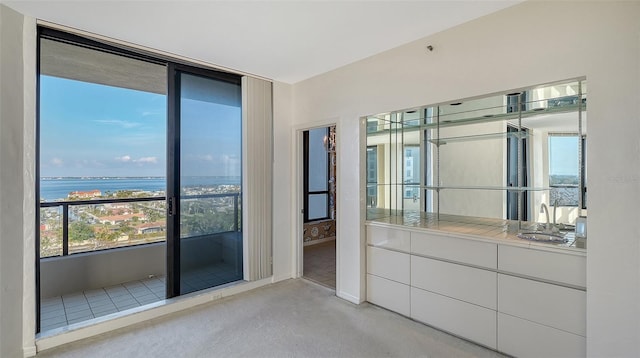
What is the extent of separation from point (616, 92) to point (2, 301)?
14.3 feet

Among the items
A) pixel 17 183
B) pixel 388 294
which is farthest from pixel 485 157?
pixel 17 183

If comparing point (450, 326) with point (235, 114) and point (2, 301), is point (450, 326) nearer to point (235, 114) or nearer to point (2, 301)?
point (235, 114)

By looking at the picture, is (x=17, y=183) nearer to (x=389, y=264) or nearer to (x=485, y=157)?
(x=389, y=264)

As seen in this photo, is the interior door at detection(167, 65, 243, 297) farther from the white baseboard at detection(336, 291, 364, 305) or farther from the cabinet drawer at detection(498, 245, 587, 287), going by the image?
the cabinet drawer at detection(498, 245, 587, 287)

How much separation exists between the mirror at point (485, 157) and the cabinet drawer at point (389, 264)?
0.46 m

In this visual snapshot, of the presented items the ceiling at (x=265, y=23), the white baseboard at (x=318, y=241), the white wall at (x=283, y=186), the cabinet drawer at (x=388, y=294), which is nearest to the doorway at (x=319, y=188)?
the white baseboard at (x=318, y=241)

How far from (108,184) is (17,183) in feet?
8.19

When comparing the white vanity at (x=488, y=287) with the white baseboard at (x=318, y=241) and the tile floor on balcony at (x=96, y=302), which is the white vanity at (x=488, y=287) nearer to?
the tile floor on balcony at (x=96, y=302)

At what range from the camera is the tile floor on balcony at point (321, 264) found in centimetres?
404

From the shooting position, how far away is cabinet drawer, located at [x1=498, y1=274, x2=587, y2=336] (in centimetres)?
194

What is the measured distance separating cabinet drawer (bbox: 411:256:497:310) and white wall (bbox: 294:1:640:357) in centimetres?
62

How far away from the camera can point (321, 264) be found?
475 cm

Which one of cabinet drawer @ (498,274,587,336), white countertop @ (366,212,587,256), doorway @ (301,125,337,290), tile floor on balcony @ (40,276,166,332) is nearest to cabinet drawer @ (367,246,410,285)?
white countertop @ (366,212,587,256)

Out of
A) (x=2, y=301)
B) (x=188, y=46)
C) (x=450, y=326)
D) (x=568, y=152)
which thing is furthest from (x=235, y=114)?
(x=568, y=152)
